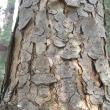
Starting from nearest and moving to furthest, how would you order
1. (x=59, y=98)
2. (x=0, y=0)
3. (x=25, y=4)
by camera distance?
(x=59, y=98) < (x=25, y=4) < (x=0, y=0)

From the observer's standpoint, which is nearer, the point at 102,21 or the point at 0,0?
the point at 102,21

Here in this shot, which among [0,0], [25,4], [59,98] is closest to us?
[59,98]

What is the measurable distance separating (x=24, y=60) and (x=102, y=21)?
300 millimetres

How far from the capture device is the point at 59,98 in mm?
909

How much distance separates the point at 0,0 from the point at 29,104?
24.9ft

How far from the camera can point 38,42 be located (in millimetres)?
958

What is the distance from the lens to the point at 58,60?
94 centimetres

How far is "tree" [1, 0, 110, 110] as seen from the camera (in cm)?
92

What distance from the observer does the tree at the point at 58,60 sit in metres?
0.92

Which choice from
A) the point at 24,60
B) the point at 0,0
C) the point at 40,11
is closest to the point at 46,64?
the point at 24,60

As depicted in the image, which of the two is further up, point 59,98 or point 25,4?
point 25,4

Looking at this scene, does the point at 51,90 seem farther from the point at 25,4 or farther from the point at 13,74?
the point at 25,4

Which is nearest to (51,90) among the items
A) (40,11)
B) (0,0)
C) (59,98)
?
(59,98)

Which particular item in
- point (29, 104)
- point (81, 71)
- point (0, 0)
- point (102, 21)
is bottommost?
point (29, 104)
